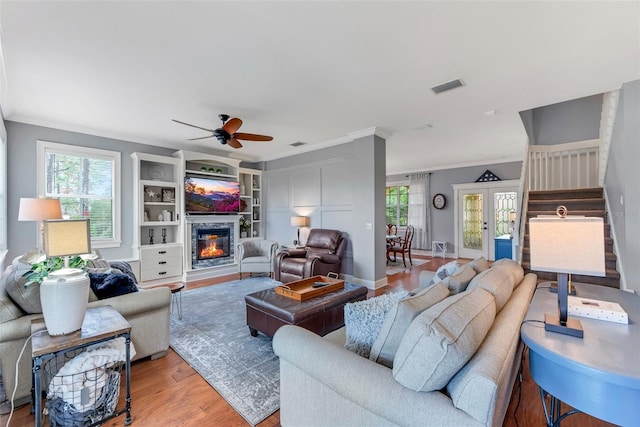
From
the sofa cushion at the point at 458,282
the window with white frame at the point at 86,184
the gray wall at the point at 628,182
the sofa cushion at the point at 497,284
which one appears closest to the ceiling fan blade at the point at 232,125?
the window with white frame at the point at 86,184

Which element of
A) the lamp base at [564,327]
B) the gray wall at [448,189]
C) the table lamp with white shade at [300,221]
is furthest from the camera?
the gray wall at [448,189]

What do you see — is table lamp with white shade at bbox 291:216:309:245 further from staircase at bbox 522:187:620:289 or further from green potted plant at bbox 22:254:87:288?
green potted plant at bbox 22:254:87:288

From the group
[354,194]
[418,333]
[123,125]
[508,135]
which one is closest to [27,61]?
[123,125]

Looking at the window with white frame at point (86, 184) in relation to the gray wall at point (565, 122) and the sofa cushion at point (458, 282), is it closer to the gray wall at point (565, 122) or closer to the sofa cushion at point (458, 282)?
the sofa cushion at point (458, 282)

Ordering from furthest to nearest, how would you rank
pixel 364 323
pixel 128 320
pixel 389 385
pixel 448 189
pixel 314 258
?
pixel 448 189, pixel 314 258, pixel 128 320, pixel 364 323, pixel 389 385

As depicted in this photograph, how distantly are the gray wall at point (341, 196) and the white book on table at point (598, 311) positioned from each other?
343 cm

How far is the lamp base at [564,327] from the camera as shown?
115 centimetres

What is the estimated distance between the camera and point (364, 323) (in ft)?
4.91

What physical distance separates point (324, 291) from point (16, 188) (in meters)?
4.78

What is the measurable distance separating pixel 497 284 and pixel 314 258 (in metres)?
3.14

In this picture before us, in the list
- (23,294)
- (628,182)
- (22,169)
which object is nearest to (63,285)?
(23,294)

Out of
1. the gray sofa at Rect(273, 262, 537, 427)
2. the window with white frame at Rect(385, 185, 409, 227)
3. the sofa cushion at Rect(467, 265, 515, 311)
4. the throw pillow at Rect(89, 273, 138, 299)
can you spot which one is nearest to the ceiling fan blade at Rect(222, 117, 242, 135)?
the throw pillow at Rect(89, 273, 138, 299)

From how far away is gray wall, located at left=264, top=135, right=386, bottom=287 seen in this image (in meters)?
4.86

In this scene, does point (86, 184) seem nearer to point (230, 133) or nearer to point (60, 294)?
point (230, 133)
